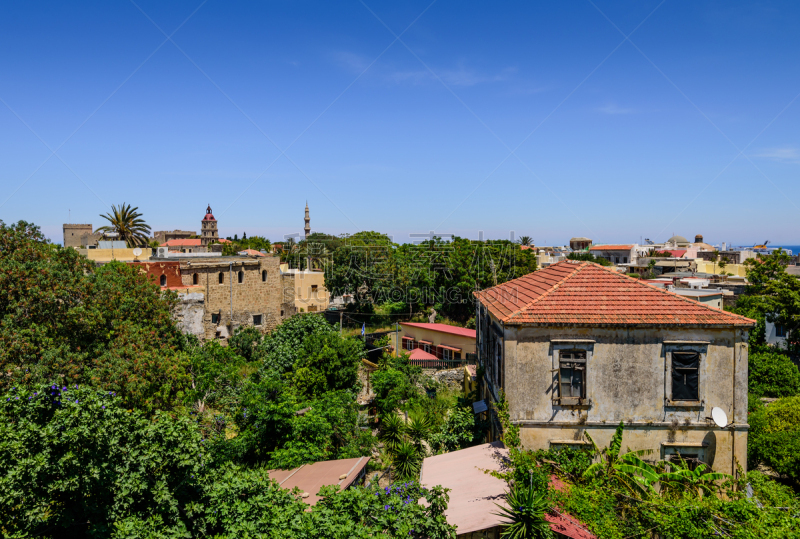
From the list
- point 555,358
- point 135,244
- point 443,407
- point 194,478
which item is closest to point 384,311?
point 135,244

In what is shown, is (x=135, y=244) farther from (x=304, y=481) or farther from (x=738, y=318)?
(x=738, y=318)

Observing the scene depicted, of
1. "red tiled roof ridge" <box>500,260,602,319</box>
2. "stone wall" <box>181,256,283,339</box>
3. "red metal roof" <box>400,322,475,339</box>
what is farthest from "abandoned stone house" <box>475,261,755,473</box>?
"stone wall" <box>181,256,283,339</box>

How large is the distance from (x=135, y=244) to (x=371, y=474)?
1572 inches

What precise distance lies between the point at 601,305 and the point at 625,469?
4423mm

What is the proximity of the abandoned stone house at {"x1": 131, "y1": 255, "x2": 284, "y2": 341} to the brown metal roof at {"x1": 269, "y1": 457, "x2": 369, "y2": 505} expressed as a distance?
19584 millimetres

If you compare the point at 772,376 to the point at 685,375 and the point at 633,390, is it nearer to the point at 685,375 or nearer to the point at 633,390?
the point at 685,375

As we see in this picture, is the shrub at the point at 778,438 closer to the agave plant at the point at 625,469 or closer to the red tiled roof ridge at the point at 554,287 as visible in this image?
the agave plant at the point at 625,469

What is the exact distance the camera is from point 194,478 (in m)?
8.16

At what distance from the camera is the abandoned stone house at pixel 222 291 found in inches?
1256

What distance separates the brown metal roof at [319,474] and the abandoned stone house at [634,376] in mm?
4813

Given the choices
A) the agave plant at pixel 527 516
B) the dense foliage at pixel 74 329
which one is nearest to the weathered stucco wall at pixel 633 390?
the agave plant at pixel 527 516

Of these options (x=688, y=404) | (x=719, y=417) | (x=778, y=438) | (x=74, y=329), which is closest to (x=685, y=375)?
(x=688, y=404)

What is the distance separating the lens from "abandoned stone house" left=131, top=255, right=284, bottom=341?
31891 mm

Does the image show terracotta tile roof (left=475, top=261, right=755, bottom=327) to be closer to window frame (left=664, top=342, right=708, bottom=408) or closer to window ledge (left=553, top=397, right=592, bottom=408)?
window frame (left=664, top=342, right=708, bottom=408)
